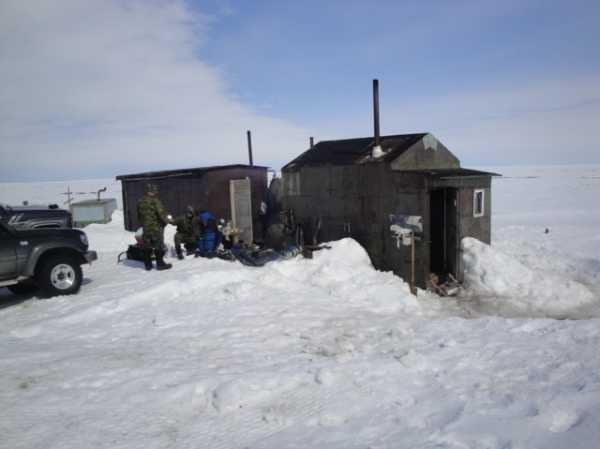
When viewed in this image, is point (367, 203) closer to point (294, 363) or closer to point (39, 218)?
point (294, 363)

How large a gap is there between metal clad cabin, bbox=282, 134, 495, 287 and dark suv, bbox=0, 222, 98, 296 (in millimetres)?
6402

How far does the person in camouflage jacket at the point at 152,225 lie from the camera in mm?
10305

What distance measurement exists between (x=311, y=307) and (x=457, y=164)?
28.8 feet

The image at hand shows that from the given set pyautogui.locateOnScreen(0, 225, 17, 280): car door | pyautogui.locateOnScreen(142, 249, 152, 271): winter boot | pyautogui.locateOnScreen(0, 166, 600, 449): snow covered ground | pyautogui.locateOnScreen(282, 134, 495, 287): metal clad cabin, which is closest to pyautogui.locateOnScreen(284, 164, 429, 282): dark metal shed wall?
pyautogui.locateOnScreen(282, 134, 495, 287): metal clad cabin

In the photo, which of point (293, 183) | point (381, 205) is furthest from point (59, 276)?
point (381, 205)

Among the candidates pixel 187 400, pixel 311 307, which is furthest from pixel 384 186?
pixel 187 400

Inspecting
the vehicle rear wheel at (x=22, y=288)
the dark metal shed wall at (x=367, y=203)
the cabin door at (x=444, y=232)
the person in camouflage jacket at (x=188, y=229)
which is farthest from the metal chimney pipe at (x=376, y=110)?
the vehicle rear wheel at (x=22, y=288)

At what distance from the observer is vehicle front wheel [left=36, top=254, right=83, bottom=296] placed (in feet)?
27.9

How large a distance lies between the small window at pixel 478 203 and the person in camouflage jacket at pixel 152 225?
7.83m

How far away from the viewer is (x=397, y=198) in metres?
11.0

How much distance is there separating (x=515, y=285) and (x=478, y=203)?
2368mm

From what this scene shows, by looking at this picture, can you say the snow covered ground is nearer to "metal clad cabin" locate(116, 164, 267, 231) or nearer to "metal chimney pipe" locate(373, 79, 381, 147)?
"metal chimney pipe" locate(373, 79, 381, 147)

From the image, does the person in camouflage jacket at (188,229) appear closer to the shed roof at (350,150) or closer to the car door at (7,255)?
the shed roof at (350,150)

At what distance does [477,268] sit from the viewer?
35.6 ft
